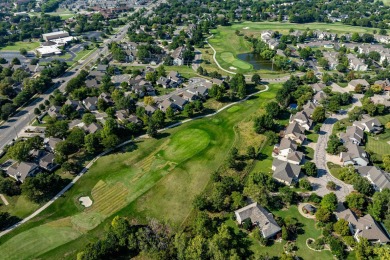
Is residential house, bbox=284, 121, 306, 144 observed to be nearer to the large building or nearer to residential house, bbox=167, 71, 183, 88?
residential house, bbox=167, 71, 183, 88

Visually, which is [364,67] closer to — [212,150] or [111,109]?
[212,150]

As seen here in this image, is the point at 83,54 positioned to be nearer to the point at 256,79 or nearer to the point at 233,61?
the point at 233,61

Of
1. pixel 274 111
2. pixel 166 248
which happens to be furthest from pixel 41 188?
pixel 274 111

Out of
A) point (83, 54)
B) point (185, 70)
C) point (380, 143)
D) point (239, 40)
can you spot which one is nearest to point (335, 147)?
point (380, 143)

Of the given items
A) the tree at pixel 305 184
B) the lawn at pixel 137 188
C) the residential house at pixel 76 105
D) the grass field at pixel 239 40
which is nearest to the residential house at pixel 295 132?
the lawn at pixel 137 188

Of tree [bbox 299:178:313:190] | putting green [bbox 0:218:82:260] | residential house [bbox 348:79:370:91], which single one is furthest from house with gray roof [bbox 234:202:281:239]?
residential house [bbox 348:79:370:91]
